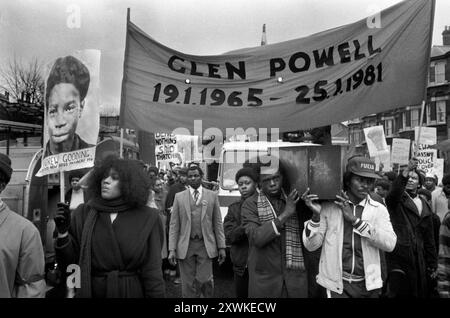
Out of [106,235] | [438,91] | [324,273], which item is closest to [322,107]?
[324,273]

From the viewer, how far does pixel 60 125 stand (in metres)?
4.51

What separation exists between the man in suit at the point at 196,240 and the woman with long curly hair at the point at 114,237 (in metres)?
2.84

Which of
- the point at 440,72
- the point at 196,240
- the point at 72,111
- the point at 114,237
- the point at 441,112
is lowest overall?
the point at 196,240

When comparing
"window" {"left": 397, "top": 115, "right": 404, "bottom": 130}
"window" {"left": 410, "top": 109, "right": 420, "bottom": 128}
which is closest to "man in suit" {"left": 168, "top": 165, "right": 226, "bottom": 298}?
"window" {"left": 410, "top": 109, "right": 420, "bottom": 128}

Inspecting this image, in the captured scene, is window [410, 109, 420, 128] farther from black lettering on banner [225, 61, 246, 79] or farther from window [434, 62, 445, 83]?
black lettering on banner [225, 61, 246, 79]

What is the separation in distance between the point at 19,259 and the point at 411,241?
13.0 feet

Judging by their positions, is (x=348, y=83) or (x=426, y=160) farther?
(x=426, y=160)

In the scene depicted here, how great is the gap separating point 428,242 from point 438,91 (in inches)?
1760

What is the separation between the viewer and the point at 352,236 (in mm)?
3664

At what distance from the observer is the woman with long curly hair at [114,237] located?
→ 324 cm

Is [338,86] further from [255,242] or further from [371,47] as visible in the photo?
[255,242]

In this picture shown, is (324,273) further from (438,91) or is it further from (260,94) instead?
(438,91)

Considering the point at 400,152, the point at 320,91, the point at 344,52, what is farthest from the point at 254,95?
the point at 400,152

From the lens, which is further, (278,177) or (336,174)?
(278,177)
